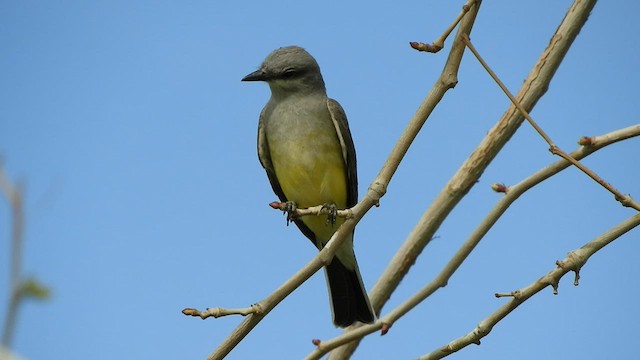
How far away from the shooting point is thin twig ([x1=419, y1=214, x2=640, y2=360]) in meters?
4.13

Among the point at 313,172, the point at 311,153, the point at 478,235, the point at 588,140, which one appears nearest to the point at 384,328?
the point at 478,235

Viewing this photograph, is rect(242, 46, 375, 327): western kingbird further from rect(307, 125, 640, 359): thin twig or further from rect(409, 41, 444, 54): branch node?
rect(409, 41, 444, 54): branch node

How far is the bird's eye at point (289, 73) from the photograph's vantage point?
7.55 m

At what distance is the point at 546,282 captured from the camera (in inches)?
164

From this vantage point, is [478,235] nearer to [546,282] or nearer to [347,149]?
[546,282]

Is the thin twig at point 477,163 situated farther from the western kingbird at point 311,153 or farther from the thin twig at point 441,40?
the thin twig at point 441,40

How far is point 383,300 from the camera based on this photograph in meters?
7.24

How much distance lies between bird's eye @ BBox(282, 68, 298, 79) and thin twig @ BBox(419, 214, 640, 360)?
3929mm

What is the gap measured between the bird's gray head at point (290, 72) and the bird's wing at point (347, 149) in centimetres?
32

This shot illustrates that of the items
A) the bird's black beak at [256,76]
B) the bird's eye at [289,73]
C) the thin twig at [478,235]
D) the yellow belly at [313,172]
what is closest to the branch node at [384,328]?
the thin twig at [478,235]

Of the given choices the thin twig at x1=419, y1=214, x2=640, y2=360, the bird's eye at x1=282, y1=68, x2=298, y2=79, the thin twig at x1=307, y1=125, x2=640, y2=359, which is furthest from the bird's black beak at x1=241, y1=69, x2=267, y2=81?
the thin twig at x1=419, y1=214, x2=640, y2=360

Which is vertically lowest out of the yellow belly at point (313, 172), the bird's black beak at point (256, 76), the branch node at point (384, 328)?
the branch node at point (384, 328)

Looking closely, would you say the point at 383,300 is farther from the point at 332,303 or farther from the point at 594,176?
the point at 594,176

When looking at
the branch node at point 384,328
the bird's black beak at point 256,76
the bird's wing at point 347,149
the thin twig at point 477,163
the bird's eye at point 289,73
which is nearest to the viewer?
the branch node at point 384,328
